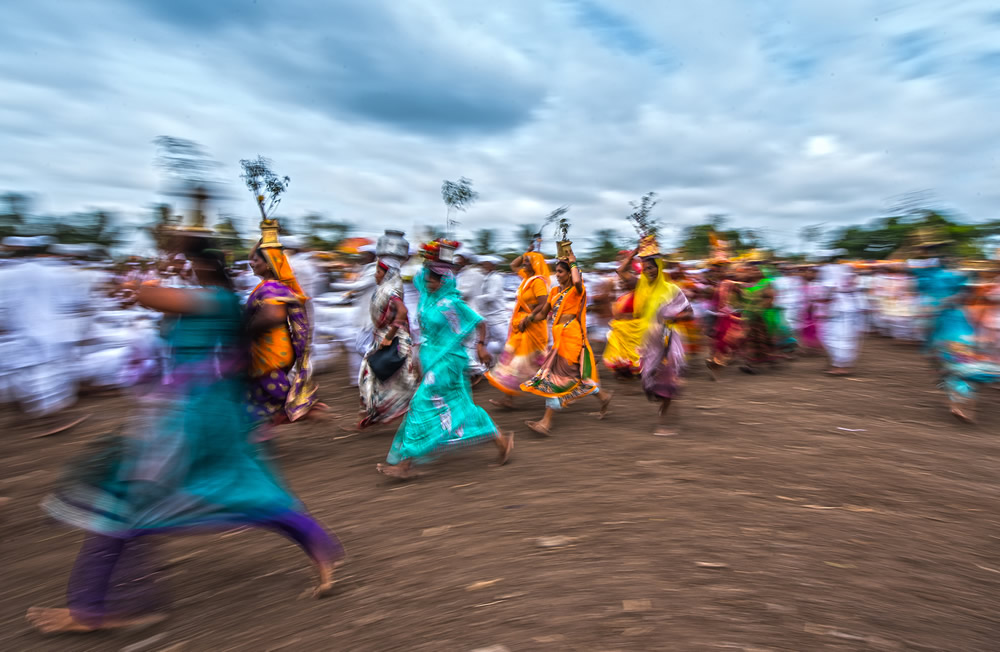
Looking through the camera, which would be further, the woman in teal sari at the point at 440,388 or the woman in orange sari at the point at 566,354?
the woman in orange sari at the point at 566,354

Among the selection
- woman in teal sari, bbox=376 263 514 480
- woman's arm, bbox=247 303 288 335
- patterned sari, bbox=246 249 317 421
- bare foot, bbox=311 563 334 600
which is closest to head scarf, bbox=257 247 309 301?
patterned sari, bbox=246 249 317 421

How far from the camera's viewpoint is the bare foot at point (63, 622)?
2635 millimetres

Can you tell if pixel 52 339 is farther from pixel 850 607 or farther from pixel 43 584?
pixel 850 607

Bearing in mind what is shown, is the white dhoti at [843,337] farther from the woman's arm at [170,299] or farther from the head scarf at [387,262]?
the woman's arm at [170,299]

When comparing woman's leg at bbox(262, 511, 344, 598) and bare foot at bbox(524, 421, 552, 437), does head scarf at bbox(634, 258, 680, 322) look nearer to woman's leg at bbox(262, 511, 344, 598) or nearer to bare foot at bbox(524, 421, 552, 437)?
bare foot at bbox(524, 421, 552, 437)

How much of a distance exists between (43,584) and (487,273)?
713cm

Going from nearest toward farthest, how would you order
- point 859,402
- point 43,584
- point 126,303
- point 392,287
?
point 43,584, point 392,287, point 859,402, point 126,303

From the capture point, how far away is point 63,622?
104 inches

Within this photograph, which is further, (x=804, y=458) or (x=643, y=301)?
(x=643, y=301)

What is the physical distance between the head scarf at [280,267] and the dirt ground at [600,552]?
1530 millimetres

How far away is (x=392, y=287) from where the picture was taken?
566 centimetres

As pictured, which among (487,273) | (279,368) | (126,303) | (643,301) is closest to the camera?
(279,368)

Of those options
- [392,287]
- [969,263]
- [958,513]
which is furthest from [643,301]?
[969,263]

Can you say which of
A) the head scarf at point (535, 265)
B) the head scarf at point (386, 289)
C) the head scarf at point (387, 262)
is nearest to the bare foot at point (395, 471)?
the head scarf at point (386, 289)
